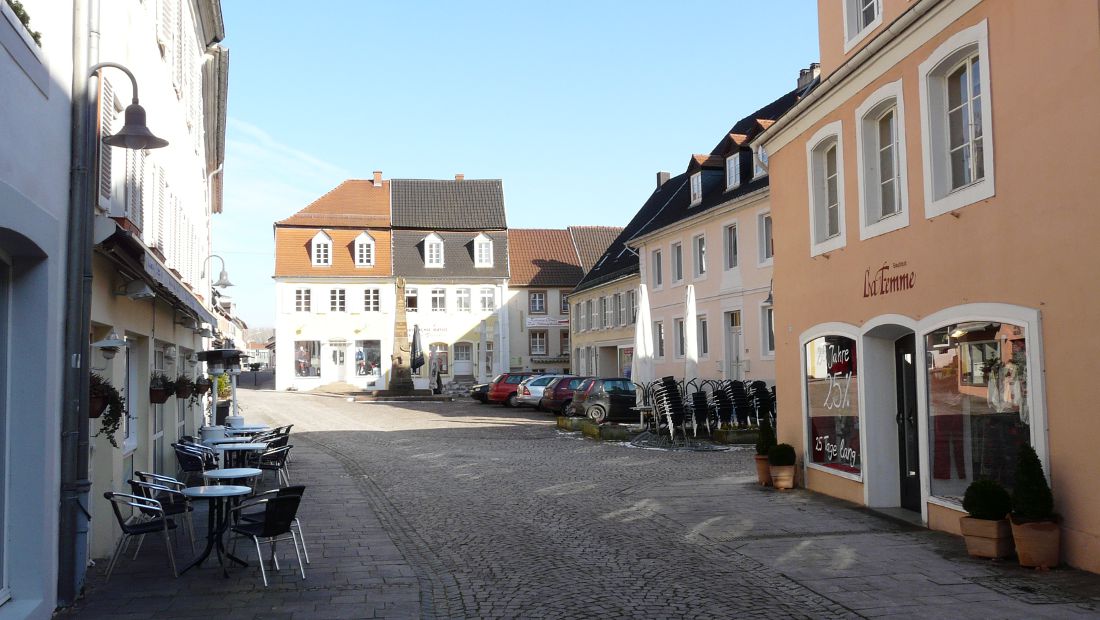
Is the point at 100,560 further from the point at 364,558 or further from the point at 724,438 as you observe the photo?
the point at 724,438

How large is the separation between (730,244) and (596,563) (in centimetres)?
2281

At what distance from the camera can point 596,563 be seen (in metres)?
8.70

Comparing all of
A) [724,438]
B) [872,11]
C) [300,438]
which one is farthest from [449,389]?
[872,11]

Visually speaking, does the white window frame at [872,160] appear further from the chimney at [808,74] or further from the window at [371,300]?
the window at [371,300]

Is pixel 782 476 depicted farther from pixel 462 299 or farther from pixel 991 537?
pixel 462 299

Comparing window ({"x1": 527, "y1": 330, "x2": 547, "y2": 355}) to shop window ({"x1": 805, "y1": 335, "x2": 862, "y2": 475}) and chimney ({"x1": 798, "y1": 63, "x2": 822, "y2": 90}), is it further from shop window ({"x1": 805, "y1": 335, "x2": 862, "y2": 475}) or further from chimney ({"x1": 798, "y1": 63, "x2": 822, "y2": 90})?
shop window ({"x1": 805, "y1": 335, "x2": 862, "y2": 475})

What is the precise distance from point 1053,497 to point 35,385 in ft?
26.3

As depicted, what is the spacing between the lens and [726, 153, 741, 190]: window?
30.6 m

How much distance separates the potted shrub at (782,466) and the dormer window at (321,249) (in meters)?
43.1

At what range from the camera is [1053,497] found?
7938 millimetres

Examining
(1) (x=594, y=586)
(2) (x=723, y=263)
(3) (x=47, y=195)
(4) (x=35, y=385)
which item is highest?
(2) (x=723, y=263)

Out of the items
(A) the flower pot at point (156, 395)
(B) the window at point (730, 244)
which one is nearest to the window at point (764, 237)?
(B) the window at point (730, 244)

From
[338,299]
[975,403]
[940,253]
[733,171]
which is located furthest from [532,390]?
[975,403]

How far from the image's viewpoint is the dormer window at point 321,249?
53094 mm
